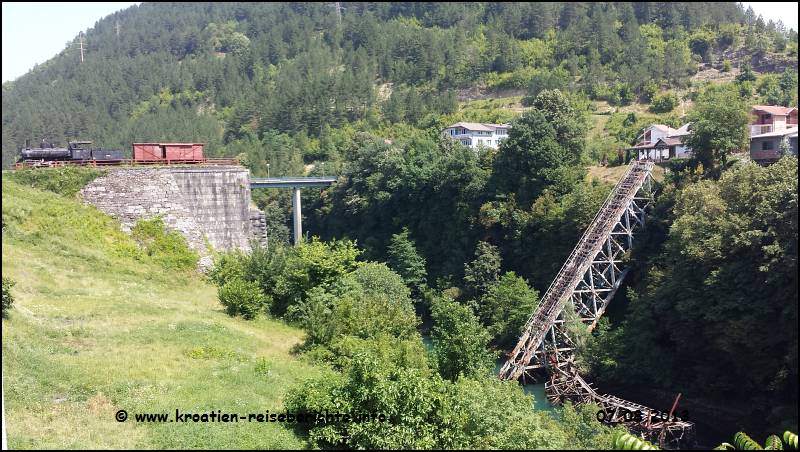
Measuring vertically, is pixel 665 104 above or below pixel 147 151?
above

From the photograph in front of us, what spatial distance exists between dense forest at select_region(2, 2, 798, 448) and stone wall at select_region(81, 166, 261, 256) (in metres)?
3.58

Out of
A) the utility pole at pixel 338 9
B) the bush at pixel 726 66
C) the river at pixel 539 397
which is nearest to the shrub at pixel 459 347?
the river at pixel 539 397

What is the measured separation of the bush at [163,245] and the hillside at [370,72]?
46.5 metres

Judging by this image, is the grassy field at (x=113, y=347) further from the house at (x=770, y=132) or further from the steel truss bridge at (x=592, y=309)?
the house at (x=770, y=132)

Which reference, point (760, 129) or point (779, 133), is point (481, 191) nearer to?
point (760, 129)

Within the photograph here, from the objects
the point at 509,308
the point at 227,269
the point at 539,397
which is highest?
the point at 227,269

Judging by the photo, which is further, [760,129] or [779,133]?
[760,129]

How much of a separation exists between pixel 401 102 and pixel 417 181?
34843 mm

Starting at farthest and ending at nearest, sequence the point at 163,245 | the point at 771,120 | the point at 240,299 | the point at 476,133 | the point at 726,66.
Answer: the point at 726,66 → the point at 476,133 → the point at 771,120 → the point at 163,245 → the point at 240,299

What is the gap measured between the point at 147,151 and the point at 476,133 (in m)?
38.2

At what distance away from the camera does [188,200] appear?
37.3 m

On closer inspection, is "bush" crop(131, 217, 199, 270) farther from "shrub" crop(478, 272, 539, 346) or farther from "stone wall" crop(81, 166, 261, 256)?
"shrub" crop(478, 272, 539, 346)

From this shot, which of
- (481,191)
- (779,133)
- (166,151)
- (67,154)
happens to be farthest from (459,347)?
(481,191)

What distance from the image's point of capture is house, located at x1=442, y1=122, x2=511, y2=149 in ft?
229
